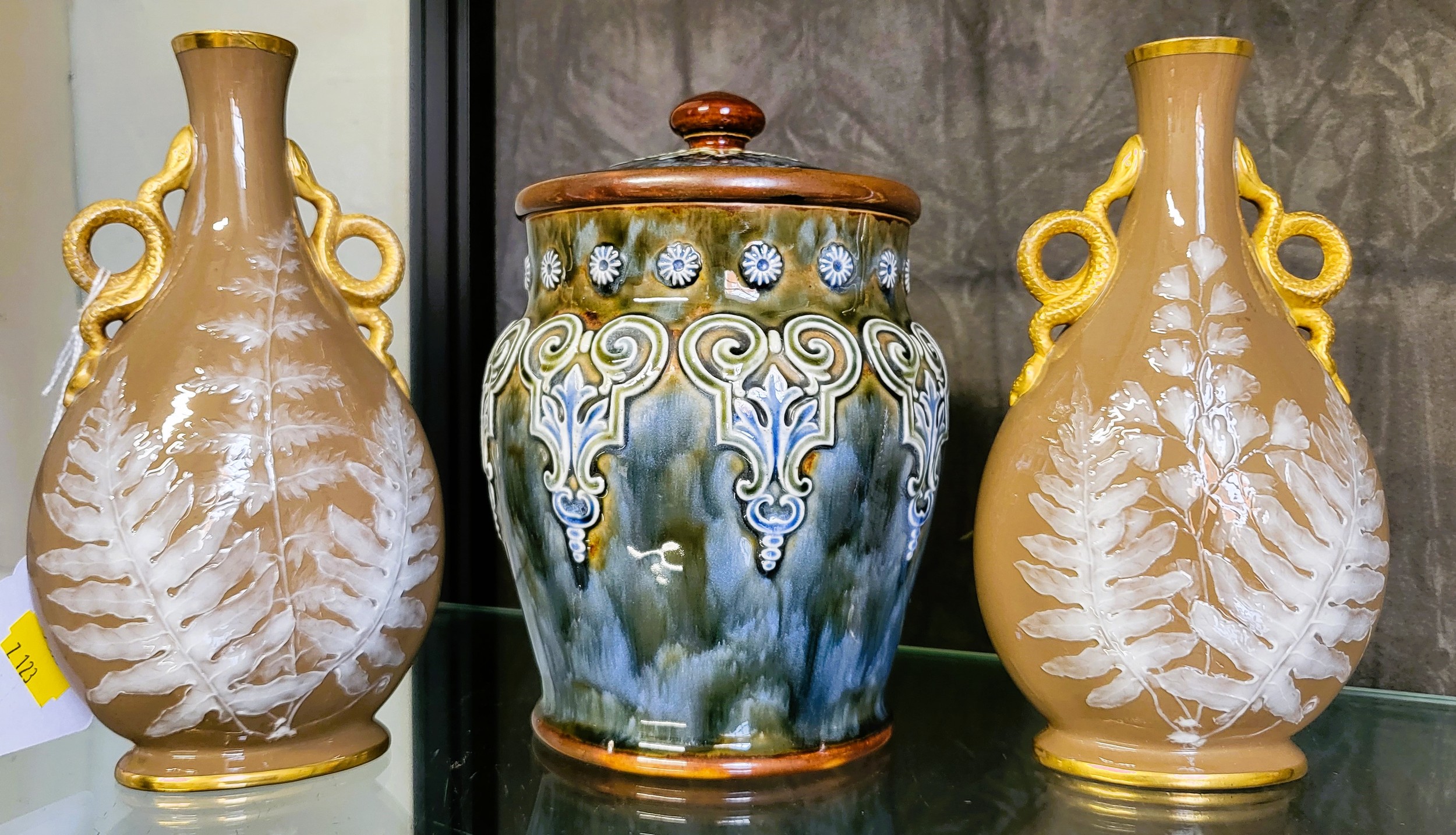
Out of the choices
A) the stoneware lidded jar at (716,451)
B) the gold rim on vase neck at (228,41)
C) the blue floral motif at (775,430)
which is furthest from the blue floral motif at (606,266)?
the gold rim on vase neck at (228,41)

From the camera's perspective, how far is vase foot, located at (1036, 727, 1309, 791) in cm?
67

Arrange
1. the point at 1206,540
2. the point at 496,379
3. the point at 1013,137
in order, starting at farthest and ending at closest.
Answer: the point at 1013,137 < the point at 496,379 < the point at 1206,540

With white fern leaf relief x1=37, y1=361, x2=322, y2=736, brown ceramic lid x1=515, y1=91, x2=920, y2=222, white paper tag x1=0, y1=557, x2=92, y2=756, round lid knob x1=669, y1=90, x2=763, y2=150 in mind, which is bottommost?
white paper tag x1=0, y1=557, x2=92, y2=756

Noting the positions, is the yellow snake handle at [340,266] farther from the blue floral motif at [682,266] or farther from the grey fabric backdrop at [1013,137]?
the grey fabric backdrop at [1013,137]

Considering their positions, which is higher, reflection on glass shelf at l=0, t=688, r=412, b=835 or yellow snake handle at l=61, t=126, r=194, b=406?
Result: yellow snake handle at l=61, t=126, r=194, b=406

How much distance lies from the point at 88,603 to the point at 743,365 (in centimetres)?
37

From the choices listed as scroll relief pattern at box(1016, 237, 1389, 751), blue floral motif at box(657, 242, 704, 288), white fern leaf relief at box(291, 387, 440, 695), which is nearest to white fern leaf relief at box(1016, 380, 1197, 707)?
scroll relief pattern at box(1016, 237, 1389, 751)

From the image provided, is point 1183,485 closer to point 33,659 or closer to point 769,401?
point 769,401

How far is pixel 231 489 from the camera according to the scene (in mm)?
667

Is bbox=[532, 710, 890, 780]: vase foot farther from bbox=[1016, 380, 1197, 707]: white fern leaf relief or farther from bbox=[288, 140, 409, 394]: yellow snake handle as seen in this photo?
bbox=[288, 140, 409, 394]: yellow snake handle

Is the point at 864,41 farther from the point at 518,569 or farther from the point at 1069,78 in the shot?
the point at 518,569

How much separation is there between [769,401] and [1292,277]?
307 millimetres

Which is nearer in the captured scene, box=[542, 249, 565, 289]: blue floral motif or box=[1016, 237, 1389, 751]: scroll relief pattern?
box=[1016, 237, 1389, 751]: scroll relief pattern

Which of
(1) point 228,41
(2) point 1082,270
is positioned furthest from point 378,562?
(2) point 1082,270
